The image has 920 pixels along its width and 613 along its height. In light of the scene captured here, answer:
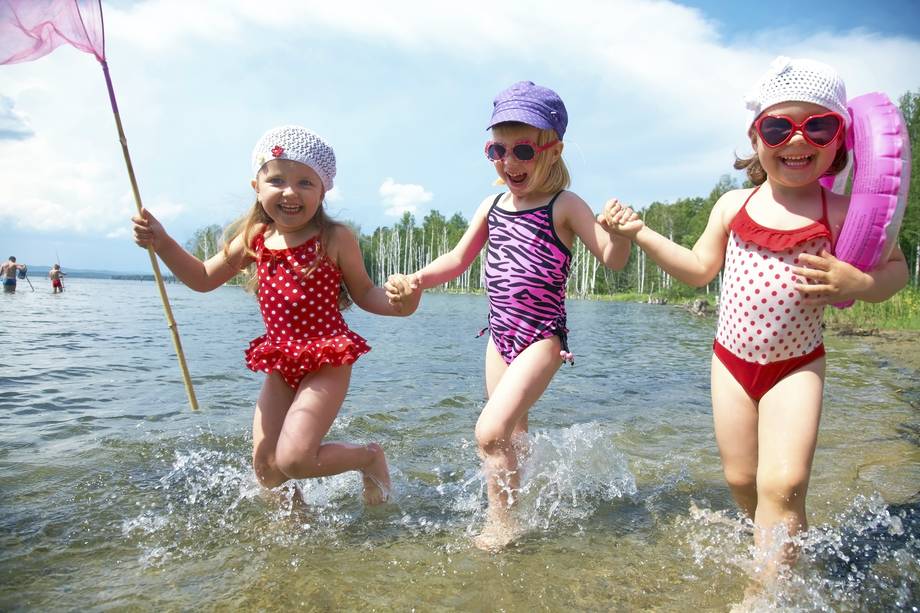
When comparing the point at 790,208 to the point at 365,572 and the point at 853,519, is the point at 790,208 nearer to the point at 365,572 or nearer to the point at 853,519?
the point at 853,519

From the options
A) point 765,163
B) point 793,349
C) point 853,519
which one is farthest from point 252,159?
point 853,519

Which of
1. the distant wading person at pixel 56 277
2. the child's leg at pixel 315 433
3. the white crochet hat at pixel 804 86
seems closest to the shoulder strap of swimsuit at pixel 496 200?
the child's leg at pixel 315 433

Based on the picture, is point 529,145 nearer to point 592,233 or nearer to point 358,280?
point 592,233

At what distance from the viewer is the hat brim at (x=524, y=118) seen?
3641 mm

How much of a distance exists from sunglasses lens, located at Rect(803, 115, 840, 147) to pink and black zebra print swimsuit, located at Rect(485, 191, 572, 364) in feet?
4.58

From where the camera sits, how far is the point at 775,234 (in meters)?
2.94

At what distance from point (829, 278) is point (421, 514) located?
2.50 metres

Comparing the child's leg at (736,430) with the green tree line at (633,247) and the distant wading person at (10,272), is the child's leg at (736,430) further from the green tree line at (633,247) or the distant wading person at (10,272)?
the green tree line at (633,247)

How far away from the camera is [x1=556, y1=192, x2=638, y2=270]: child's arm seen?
3490mm

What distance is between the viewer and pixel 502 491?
3.59m

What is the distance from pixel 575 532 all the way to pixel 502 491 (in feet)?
1.48

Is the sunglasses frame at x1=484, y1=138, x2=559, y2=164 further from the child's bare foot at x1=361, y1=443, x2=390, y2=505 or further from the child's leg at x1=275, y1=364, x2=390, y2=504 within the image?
the child's bare foot at x1=361, y1=443, x2=390, y2=505

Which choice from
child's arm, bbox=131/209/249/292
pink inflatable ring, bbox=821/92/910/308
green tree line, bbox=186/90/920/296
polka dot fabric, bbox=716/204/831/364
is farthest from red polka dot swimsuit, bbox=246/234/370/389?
green tree line, bbox=186/90/920/296

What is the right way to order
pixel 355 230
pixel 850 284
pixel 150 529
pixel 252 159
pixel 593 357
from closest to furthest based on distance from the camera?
pixel 850 284 < pixel 150 529 < pixel 252 159 < pixel 355 230 < pixel 593 357
